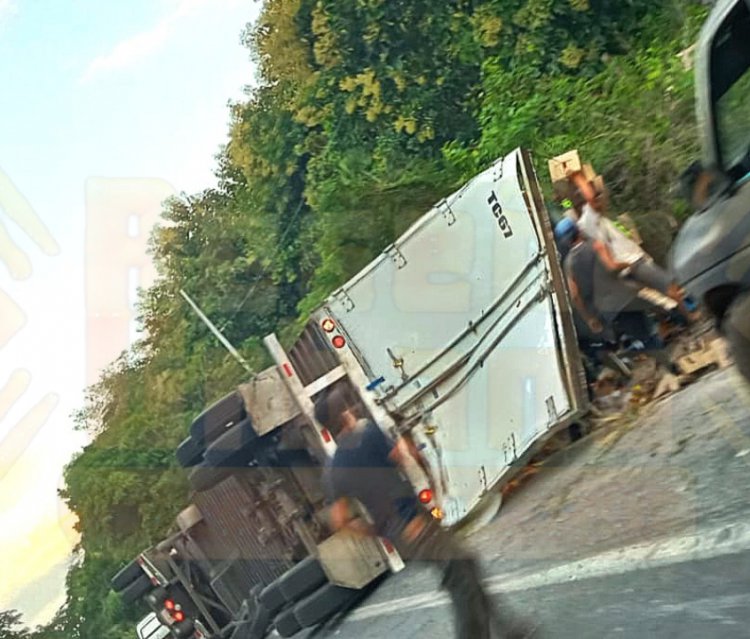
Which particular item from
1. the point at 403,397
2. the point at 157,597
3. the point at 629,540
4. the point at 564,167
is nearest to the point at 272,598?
the point at 157,597

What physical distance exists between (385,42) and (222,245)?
5.24 meters

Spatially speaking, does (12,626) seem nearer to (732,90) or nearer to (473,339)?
(473,339)

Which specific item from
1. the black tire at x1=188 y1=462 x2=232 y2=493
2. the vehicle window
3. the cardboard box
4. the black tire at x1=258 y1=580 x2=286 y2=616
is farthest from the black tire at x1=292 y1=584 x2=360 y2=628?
the vehicle window

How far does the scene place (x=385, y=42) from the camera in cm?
1560

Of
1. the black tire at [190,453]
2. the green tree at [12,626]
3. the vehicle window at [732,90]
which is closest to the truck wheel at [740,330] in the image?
the vehicle window at [732,90]

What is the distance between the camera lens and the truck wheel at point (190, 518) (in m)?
8.23

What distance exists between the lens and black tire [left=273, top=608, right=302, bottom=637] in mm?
7441

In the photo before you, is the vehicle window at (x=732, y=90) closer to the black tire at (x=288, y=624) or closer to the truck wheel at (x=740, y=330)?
the truck wheel at (x=740, y=330)

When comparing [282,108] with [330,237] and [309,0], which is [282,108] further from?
[330,237]

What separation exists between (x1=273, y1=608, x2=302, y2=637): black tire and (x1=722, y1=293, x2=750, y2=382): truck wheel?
169 inches

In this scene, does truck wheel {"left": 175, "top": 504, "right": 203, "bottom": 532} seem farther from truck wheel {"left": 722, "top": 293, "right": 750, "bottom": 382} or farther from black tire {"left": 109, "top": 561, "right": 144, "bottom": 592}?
truck wheel {"left": 722, "top": 293, "right": 750, "bottom": 382}

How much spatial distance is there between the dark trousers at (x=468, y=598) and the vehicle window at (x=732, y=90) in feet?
6.57

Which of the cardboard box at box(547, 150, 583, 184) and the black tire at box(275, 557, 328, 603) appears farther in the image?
the cardboard box at box(547, 150, 583, 184)

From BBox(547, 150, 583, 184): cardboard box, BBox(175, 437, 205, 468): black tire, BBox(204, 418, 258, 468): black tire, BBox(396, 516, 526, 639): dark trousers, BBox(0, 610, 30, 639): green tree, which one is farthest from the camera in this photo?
BBox(0, 610, 30, 639): green tree
